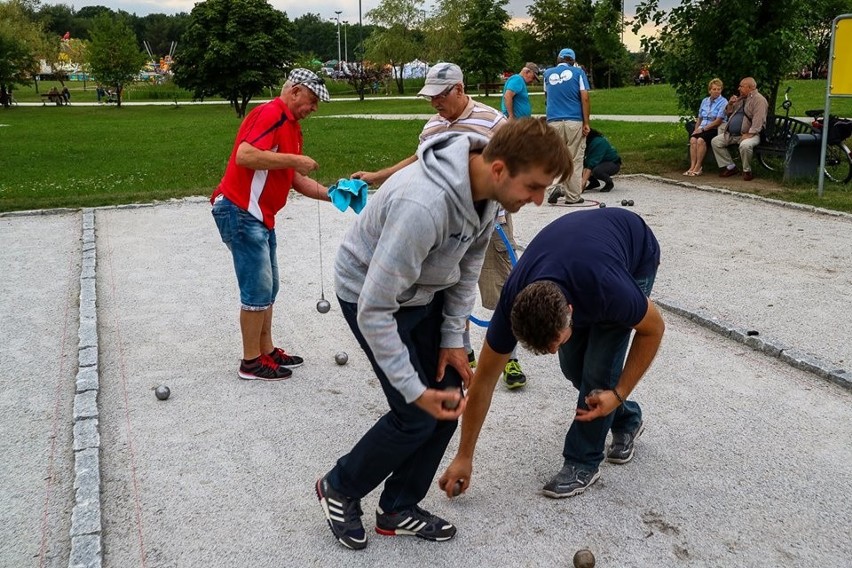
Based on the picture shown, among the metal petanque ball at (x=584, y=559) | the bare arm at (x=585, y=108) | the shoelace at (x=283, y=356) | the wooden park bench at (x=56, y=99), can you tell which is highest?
the wooden park bench at (x=56, y=99)

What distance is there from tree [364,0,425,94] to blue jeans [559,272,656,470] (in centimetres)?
5488

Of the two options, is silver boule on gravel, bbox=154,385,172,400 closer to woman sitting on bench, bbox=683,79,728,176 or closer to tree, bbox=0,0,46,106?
woman sitting on bench, bbox=683,79,728,176

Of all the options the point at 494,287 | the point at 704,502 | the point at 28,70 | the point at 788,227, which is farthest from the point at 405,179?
the point at 28,70

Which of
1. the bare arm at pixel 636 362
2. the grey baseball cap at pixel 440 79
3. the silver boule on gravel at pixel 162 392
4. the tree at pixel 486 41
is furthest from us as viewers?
the tree at pixel 486 41

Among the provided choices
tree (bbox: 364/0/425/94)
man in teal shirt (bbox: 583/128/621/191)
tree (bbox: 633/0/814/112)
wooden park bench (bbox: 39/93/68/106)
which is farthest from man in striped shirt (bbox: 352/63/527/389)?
tree (bbox: 364/0/425/94)

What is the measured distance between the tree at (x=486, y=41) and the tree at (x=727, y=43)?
3824 centimetres

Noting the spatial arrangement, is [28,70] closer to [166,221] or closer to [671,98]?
[671,98]

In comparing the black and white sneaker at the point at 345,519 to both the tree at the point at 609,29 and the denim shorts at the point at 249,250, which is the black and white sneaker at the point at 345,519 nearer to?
the denim shorts at the point at 249,250

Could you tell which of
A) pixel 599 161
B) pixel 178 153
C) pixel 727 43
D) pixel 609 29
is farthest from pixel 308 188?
pixel 178 153

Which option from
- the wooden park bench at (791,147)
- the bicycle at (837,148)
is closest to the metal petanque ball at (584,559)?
the bicycle at (837,148)

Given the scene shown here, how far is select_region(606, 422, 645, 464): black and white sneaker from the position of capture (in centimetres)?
412

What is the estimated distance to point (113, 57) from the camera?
44844 mm

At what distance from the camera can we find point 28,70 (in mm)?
47594

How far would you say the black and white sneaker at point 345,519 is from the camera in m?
3.45
